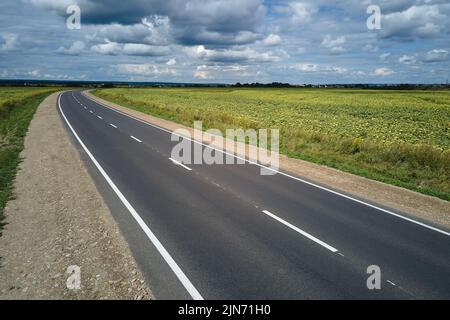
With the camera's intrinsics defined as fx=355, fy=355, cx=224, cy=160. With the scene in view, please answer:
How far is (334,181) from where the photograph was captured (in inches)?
500

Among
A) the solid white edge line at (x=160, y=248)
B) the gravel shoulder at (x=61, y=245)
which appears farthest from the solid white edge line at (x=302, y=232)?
the gravel shoulder at (x=61, y=245)

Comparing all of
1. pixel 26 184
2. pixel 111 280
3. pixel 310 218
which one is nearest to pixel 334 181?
pixel 310 218

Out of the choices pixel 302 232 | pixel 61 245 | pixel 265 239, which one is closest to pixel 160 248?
pixel 61 245

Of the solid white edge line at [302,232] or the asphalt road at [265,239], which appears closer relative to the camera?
the asphalt road at [265,239]

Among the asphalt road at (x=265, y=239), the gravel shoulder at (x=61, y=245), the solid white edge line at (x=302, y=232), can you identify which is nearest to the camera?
the gravel shoulder at (x=61, y=245)

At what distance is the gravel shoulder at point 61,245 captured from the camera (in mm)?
Answer: 5609

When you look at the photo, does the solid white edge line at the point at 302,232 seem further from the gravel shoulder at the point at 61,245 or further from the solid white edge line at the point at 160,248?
the gravel shoulder at the point at 61,245

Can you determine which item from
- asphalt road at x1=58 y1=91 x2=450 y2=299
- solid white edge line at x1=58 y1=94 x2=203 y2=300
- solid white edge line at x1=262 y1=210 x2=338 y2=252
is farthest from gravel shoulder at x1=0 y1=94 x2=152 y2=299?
solid white edge line at x1=262 y1=210 x2=338 y2=252

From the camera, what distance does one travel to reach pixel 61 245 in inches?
278

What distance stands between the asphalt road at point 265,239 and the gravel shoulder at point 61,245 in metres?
0.36

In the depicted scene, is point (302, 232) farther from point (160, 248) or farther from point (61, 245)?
point (61, 245)

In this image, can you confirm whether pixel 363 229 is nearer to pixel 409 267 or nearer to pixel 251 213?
pixel 409 267

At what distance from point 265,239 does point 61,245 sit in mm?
4136
